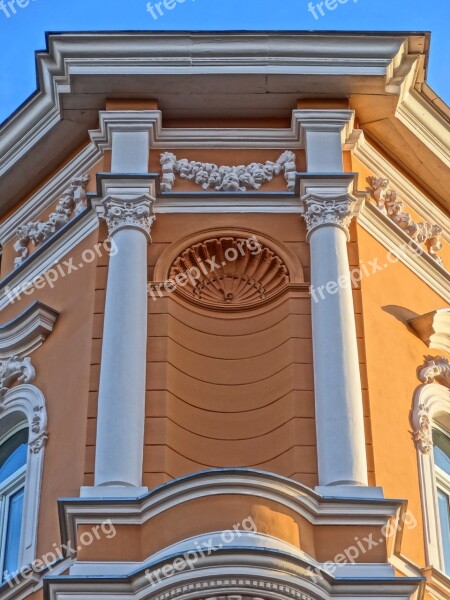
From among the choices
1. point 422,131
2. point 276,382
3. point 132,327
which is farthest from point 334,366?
point 422,131

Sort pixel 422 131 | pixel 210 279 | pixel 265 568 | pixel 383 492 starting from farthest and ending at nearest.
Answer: pixel 422 131, pixel 210 279, pixel 383 492, pixel 265 568

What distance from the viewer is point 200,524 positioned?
14.6m

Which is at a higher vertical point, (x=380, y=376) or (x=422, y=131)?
(x=422, y=131)

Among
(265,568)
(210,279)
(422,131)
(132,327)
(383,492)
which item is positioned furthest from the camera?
(422,131)

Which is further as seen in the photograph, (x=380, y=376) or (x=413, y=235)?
(x=413, y=235)

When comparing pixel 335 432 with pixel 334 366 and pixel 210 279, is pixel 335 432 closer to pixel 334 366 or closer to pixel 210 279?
pixel 334 366

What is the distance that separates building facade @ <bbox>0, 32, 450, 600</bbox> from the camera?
14789 mm

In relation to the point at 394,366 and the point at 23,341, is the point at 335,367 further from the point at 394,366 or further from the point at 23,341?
the point at 23,341

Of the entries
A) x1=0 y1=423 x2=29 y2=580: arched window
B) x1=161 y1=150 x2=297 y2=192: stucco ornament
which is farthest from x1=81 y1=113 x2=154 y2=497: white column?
x1=0 y1=423 x2=29 y2=580: arched window

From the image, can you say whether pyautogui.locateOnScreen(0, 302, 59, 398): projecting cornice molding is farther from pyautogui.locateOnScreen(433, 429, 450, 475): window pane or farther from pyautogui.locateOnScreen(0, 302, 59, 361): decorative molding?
pyautogui.locateOnScreen(433, 429, 450, 475): window pane

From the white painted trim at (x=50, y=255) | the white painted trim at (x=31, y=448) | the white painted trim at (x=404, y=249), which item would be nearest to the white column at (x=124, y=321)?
the white painted trim at (x=50, y=255)

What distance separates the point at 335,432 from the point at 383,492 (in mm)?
656

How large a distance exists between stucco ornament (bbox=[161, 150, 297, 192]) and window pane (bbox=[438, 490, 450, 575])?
332cm

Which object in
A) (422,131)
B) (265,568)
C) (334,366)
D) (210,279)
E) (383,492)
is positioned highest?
(422,131)
